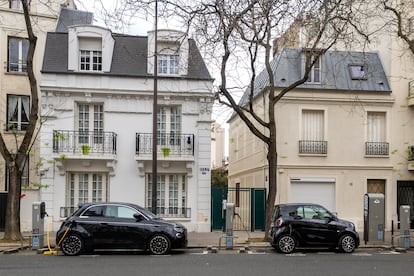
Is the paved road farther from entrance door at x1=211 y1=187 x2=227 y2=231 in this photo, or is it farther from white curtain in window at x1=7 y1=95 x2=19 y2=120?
white curtain in window at x1=7 y1=95 x2=19 y2=120

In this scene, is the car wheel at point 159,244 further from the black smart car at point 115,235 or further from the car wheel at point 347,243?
the car wheel at point 347,243

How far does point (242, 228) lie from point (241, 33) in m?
9.96

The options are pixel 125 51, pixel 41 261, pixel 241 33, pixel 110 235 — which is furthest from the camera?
pixel 125 51

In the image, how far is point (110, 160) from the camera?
68.1 ft

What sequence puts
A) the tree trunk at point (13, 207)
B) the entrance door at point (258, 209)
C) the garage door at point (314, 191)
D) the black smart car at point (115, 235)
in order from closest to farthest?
the black smart car at point (115, 235)
the tree trunk at point (13, 207)
the entrance door at point (258, 209)
the garage door at point (314, 191)

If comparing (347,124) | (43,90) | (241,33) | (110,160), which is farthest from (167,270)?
(347,124)

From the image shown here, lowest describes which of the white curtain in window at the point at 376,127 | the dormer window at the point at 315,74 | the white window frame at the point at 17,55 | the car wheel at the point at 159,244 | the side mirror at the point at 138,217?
the car wheel at the point at 159,244

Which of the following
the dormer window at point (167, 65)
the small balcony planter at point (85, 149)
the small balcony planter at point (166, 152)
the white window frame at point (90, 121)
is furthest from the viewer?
the dormer window at point (167, 65)

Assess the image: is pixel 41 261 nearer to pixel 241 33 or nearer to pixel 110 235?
pixel 110 235

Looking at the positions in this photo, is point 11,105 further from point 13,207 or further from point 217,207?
point 217,207

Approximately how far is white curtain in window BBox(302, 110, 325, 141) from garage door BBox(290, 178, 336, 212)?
186cm

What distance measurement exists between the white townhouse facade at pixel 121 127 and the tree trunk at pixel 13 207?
3.11m

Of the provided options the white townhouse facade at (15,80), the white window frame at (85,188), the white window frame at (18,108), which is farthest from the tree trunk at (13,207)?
the white window frame at (18,108)

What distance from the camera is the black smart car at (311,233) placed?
→ 49.8 feet
